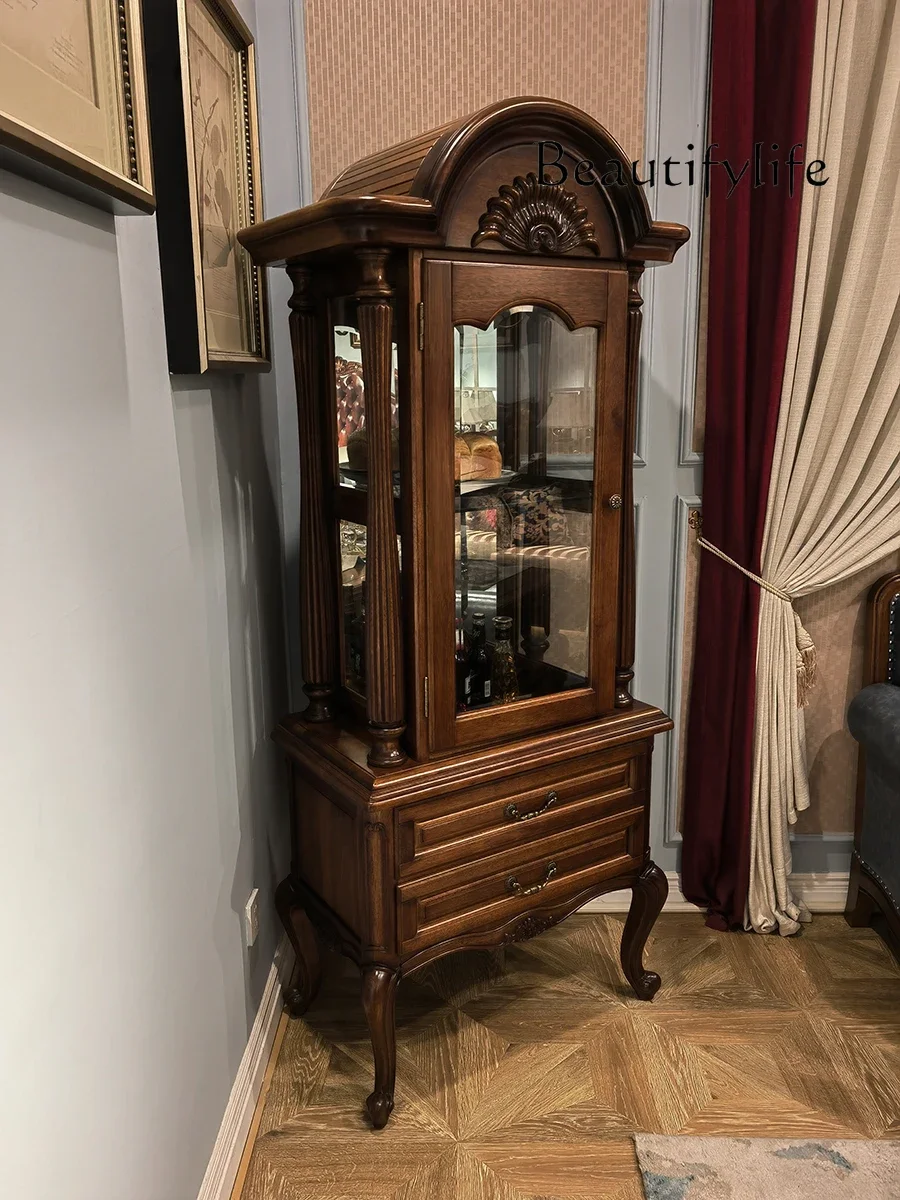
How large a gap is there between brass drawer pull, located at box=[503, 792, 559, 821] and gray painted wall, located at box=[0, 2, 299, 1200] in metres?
0.54

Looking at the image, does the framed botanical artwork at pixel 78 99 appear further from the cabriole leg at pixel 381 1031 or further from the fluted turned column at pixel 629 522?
the cabriole leg at pixel 381 1031

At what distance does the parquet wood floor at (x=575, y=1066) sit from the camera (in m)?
1.78

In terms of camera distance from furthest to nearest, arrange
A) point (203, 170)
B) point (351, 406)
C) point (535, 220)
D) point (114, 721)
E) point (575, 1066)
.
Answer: point (575, 1066) → point (351, 406) → point (535, 220) → point (203, 170) → point (114, 721)

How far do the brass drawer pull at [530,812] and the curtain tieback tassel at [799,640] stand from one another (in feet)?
2.79

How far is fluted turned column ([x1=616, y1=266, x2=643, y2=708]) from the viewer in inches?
72.7

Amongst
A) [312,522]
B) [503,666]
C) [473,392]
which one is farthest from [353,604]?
[473,392]

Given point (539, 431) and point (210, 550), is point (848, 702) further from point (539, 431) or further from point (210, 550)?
point (210, 550)

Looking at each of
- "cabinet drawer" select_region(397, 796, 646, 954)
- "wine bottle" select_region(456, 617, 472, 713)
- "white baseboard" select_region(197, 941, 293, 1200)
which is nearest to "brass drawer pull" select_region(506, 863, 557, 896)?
"cabinet drawer" select_region(397, 796, 646, 954)

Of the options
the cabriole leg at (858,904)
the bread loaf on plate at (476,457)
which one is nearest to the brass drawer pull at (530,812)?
the bread loaf on plate at (476,457)

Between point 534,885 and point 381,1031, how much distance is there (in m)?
0.41

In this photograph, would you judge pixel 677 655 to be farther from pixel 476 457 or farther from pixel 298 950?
pixel 298 950

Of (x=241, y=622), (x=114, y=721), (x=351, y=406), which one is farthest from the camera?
(x=241, y=622)

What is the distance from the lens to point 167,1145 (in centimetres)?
138

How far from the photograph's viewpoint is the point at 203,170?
5.00ft
